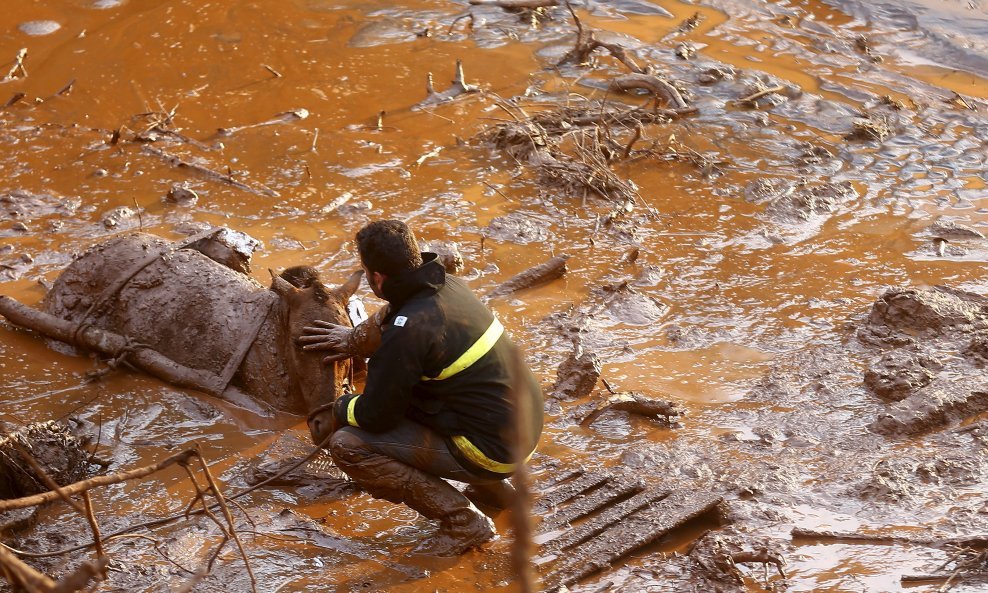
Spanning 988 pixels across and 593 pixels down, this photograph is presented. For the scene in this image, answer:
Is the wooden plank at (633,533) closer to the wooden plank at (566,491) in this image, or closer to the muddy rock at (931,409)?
the wooden plank at (566,491)

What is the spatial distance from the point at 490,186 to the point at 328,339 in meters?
3.32

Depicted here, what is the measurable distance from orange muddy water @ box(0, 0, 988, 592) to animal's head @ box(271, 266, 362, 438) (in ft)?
0.74

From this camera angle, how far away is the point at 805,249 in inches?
287

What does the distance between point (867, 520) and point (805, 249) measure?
10.5 feet

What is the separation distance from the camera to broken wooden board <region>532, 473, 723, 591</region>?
4.16m

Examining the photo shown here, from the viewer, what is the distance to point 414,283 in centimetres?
412

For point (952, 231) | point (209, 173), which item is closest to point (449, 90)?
point (209, 173)

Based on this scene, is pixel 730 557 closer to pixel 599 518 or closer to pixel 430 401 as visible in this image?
pixel 599 518

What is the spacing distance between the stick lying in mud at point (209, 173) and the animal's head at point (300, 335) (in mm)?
2718

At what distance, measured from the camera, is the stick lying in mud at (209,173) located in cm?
771

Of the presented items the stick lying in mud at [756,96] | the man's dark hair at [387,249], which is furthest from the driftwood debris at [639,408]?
the stick lying in mud at [756,96]

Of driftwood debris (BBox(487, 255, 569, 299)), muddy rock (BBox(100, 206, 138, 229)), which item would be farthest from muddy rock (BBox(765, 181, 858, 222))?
muddy rock (BBox(100, 206, 138, 229))

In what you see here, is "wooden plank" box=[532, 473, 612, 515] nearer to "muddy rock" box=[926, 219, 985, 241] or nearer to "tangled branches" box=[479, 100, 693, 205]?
"tangled branches" box=[479, 100, 693, 205]

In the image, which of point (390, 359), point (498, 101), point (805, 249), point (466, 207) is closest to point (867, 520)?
point (390, 359)
